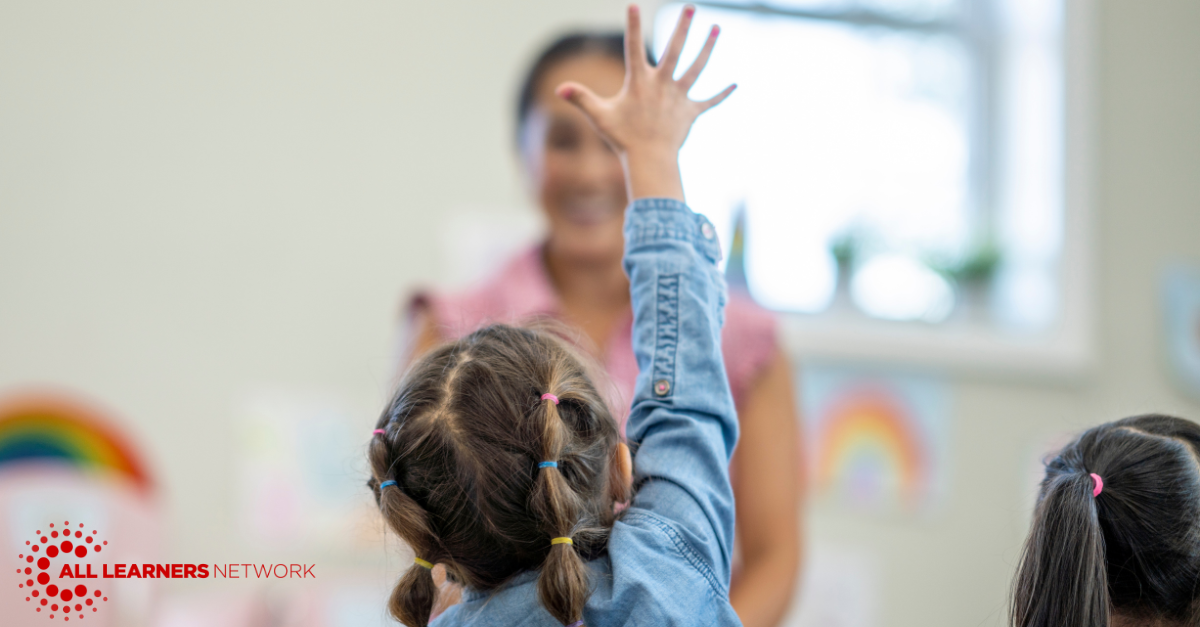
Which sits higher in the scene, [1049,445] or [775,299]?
[775,299]

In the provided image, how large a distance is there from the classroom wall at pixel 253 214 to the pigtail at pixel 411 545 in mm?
1173

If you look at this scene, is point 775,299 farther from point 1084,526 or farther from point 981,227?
point 1084,526

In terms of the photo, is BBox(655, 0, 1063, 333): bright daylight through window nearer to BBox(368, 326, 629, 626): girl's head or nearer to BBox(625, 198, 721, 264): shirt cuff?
BBox(625, 198, 721, 264): shirt cuff

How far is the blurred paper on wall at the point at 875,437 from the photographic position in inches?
87.4

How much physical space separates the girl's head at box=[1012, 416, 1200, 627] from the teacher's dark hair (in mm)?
864

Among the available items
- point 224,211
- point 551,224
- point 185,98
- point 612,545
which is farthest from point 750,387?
point 185,98

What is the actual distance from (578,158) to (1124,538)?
86 centimetres

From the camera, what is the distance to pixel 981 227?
2.56 m

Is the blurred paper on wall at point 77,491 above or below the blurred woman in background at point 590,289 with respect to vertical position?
below

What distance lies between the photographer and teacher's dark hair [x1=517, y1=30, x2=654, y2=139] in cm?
141

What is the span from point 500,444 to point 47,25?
1.56 metres

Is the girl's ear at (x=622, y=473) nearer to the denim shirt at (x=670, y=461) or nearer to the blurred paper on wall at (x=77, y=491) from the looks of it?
the denim shirt at (x=670, y=461)

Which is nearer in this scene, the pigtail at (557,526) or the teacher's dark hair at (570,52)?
the pigtail at (557,526)

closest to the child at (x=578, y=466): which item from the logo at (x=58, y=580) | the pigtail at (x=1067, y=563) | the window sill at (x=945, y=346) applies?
the pigtail at (x=1067, y=563)
